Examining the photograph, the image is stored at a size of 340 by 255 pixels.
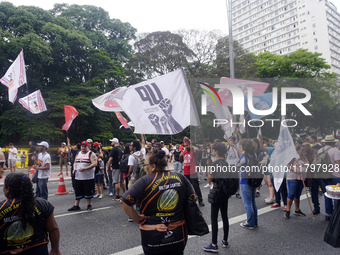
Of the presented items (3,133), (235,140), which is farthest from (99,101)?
(3,133)

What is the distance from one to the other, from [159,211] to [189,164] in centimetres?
473

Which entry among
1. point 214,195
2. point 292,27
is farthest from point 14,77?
point 292,27

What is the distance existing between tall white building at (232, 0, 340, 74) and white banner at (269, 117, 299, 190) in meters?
80.9

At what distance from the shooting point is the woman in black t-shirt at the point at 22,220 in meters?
2.21

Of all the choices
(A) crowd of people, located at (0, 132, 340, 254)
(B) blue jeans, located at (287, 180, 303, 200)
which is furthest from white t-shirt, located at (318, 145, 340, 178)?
(B) blue jeans, located at (287, 180, 303, 200)

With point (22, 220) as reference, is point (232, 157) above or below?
below

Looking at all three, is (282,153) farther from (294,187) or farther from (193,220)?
(193,220)

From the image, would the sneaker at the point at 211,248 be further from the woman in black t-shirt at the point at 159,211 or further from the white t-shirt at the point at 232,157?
the white t-shirt at the point at 232,157

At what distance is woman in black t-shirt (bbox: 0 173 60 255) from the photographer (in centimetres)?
221

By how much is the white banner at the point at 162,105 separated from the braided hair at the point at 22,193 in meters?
2.62

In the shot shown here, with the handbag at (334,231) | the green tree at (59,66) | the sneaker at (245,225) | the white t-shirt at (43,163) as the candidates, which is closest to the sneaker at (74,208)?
the white t-shirt at (43,163)

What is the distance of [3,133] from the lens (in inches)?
911

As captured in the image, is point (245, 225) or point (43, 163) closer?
point (245, 225)

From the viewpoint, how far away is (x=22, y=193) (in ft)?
7.48
